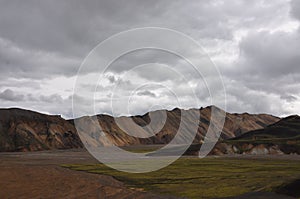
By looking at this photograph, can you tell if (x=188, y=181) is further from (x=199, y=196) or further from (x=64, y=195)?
(x=64, y=195)

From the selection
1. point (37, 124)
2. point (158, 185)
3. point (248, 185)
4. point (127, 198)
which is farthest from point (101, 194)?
point (37, 124)

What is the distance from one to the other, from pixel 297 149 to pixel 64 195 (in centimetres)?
12652

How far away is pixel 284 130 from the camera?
197875 millimetres

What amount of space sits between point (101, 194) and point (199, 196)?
11940 millimetres

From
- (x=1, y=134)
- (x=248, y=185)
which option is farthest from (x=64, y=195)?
(x=1, y=134)

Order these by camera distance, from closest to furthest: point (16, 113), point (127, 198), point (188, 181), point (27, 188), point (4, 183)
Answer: point (127, 198) < point (27, 188) < point (4, 183) < point (188, 181) < point (16, 113)

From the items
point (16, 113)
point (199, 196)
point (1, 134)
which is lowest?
point (199, 196)

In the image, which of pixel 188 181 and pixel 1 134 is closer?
pixel 188 181

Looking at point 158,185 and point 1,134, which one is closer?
point 158,185

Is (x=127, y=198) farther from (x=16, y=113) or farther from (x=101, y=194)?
(x=16, y=113)

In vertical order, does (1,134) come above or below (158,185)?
above

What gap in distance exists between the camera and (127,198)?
126ft

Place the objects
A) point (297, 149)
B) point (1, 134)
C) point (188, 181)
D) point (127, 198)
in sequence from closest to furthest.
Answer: point (127, 198)
point (188, 181)
point (297, 149)
point (1, 134)

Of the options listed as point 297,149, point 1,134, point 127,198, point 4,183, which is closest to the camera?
point 127,198
